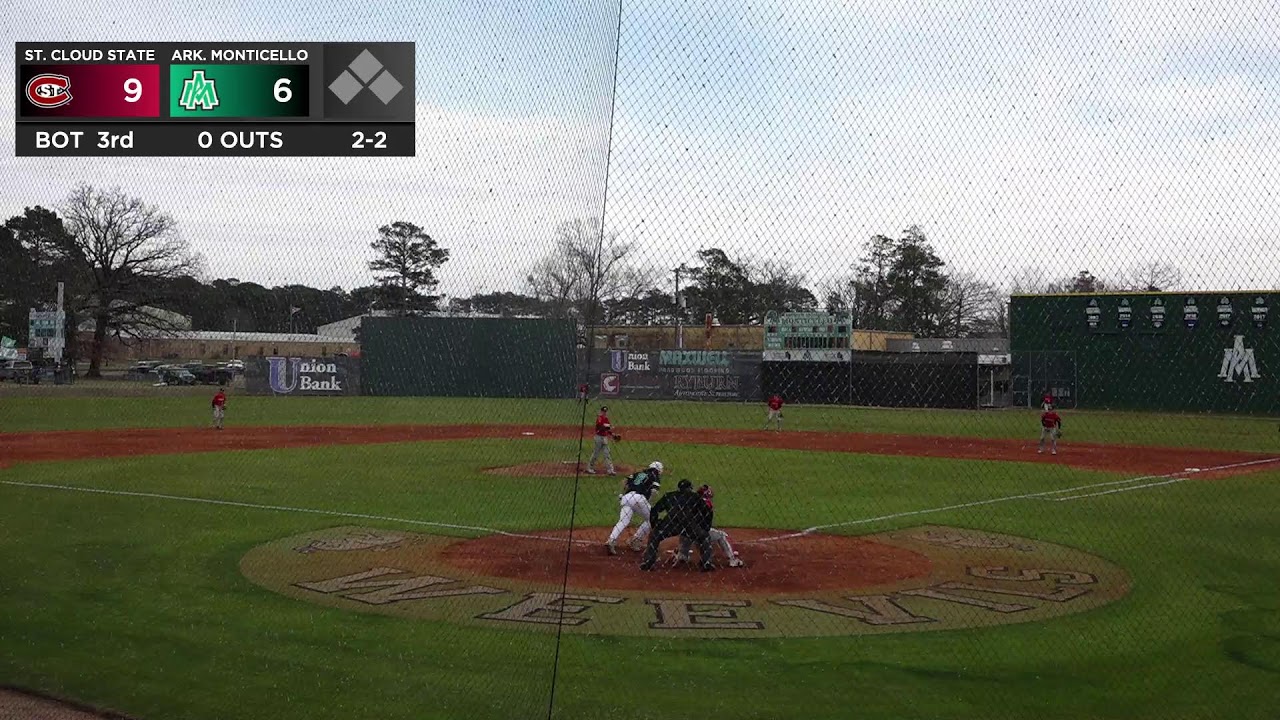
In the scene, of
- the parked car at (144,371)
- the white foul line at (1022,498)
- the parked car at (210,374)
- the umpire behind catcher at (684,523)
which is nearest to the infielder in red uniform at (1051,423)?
the white foul line at (1022,498)

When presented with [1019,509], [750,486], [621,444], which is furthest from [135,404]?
[1019,509]

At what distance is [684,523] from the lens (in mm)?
10953

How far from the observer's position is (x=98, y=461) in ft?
72.0

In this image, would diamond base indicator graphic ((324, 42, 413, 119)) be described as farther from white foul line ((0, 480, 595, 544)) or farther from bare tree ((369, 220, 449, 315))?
white foul line ((0, 480, 595, 544))

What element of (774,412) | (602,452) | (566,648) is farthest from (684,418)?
(566,648)

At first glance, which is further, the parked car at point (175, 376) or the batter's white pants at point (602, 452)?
Result: the parked car at point (175, 376)

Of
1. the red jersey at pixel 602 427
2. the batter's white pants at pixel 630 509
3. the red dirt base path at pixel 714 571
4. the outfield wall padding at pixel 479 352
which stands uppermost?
the outfield wall padding at pixel 479 352

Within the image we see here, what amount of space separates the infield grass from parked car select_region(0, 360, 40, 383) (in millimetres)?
3925

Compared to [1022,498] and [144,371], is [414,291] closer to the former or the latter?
[1022,498]

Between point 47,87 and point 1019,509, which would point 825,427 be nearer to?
point 1019,509

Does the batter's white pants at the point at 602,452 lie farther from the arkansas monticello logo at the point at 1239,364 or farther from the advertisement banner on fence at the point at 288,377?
the advertisement banner on fence at the point at 288,377

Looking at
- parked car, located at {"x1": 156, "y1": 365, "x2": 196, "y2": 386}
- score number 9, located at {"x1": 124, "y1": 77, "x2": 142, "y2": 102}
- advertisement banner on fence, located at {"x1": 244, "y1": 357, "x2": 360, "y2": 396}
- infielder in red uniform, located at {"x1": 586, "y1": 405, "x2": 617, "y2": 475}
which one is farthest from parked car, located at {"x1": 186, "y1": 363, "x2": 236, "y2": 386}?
score number 9, located at {"x1": 124, "y1": 77, "x2": 142, "y2": 102}

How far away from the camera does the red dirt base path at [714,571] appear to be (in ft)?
34.5

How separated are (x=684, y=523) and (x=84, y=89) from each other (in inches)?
287
